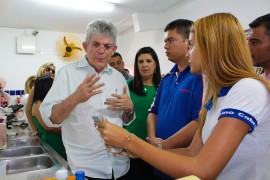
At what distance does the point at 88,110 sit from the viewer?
4.39ft

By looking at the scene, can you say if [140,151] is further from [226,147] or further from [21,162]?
[21,162]

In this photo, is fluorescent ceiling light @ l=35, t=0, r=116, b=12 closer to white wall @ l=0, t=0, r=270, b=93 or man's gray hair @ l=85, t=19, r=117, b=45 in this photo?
white wall @ l=0, t=0, r=270, b=93

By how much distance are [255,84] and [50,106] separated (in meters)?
1.03

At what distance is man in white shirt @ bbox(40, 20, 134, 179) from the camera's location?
130 centimetres

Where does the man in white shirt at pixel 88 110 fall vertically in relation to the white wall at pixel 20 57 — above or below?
below

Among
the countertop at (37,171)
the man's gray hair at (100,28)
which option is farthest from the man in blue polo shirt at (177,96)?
the countertop at (37,171)

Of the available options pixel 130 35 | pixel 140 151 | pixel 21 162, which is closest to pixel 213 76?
pixel 140 151

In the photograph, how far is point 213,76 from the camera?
0.86m

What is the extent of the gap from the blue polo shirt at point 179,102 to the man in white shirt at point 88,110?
0.87 ft

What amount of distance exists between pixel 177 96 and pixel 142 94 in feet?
2.07

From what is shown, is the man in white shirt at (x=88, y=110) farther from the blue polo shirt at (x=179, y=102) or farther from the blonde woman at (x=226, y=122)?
the blonde woman at (x=226, y=122)

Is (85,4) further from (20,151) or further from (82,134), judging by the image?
(82,134)

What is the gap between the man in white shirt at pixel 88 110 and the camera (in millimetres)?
1299

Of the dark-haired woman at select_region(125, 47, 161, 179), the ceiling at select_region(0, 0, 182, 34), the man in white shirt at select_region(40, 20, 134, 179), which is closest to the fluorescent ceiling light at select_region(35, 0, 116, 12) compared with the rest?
the ceiling at select_region(0, 0, 182, 34)
